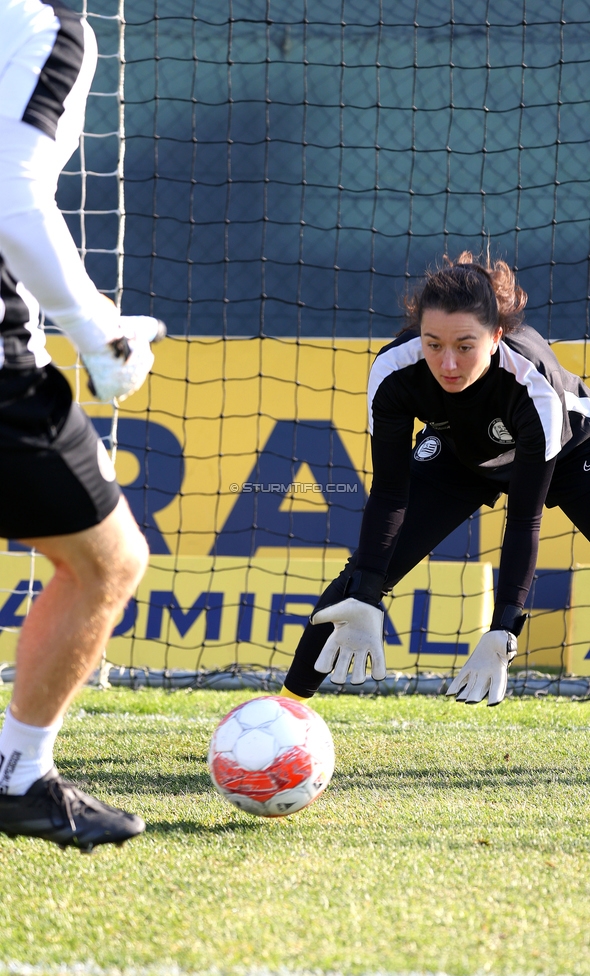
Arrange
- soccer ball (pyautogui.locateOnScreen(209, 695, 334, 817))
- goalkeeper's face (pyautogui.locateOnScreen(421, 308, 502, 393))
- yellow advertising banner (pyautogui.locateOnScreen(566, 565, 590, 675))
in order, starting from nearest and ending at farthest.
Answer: soccer ball (pyautogui.locateOnScreen(209, 695, 334, 817)), goalkeeper's face (pyautogui.locateOnScreen(421, 308, 502, 393)), yellow advertising banner (pyautogui.locateOnScreen(566, 565, 590, 675))

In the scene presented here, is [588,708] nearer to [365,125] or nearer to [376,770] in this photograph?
[376,770]

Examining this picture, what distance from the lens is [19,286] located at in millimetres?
2096

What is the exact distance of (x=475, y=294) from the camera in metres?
2.91

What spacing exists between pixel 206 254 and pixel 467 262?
264 inches

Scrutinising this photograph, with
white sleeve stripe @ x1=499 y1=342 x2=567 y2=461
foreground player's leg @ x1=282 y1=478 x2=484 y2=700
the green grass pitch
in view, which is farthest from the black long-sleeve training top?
the green grass pitch

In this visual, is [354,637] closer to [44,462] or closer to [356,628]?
[356,628]

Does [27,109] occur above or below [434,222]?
below

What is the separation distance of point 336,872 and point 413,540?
4.90 feet

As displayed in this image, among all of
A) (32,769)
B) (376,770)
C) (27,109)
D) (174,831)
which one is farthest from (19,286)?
(376,770)

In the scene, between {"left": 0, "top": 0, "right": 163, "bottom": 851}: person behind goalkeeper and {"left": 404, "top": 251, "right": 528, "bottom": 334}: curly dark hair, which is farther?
{"left": 404, "top": 251, "right": 528, "bottom": 334}: curly dark hair

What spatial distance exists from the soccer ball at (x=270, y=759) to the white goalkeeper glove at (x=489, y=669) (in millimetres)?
443

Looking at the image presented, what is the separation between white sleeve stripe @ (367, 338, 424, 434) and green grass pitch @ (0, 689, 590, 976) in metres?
1.28

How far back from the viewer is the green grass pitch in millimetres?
1783

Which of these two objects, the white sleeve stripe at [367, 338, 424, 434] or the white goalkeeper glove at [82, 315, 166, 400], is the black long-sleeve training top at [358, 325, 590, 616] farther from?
the white goalkeeper glove at [82, 315, 166, 400]
